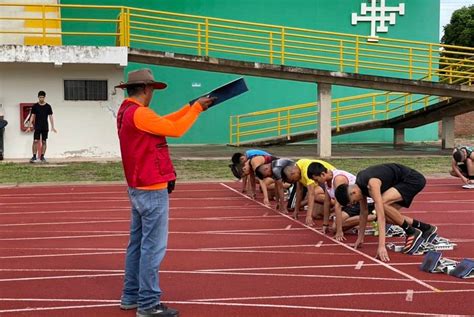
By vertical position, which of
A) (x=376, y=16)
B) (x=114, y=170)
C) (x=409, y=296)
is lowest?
(x=409, y=296)

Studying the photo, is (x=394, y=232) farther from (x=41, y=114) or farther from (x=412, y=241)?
(x=41, y=114)

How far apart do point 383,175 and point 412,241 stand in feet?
2.80

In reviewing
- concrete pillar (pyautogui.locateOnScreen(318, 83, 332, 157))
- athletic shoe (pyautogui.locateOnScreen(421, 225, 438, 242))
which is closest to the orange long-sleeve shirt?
athletic shoe (pyautogui.locateOnScreen(421, 225, 438, 242))

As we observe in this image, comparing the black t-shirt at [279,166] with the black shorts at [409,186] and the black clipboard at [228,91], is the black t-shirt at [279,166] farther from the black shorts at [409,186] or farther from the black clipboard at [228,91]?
the black clipboard at [228,91]

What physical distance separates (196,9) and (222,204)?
1740cm

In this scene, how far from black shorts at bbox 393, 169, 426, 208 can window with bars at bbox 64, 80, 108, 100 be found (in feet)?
46.7

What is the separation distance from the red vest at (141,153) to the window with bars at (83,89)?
15.7 m

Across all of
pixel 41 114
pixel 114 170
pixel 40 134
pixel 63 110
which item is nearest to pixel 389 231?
pixel 114 170

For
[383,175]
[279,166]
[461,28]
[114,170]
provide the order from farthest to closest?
[461,28], [114,170], [279,166], [383,175]

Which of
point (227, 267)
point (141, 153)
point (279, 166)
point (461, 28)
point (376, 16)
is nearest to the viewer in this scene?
point (141, 153)

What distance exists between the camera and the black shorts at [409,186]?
24.0ft

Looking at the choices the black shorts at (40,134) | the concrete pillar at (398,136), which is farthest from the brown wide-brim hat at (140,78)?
the concrete pillar at (398,136)

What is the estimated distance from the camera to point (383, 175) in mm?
7223

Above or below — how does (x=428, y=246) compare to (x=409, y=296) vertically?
above
